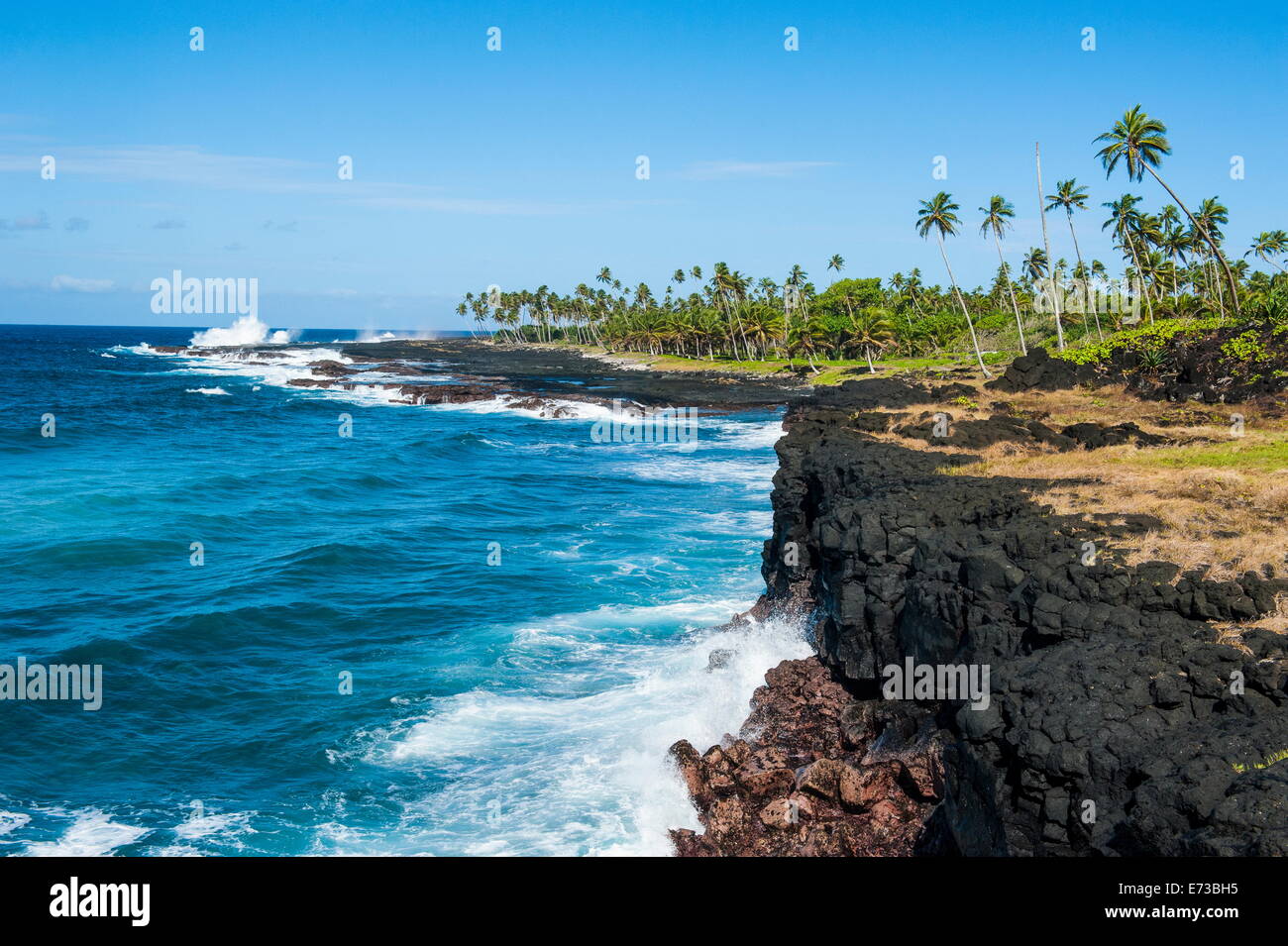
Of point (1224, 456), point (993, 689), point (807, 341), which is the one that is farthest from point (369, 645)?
point (807, 341)

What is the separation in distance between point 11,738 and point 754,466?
146ft

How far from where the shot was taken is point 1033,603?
15.6 m

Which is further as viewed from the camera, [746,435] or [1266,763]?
[746,435]

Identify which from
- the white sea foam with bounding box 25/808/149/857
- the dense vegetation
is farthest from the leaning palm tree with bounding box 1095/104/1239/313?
the white sea foam with bounding box 25/808/149/857

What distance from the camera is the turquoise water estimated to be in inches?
747

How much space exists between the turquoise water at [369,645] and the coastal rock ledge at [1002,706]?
2.01 metres

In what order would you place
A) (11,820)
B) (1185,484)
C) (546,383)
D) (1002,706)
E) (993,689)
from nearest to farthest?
(1002,706) → (993,689) → (11,820) → (1185,484) → (546,383)

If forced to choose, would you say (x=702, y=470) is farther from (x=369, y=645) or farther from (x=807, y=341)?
(x=807, y=341)

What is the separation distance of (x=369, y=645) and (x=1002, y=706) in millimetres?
21111

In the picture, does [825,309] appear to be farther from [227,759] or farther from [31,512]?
[227,759]

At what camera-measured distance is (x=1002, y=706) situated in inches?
514

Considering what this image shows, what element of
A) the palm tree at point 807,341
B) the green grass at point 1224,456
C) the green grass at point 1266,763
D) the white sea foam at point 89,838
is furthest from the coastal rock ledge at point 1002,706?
the palm tree at point 807,341
